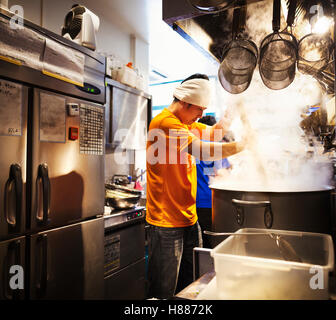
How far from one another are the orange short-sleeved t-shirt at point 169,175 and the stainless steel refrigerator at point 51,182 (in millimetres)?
475

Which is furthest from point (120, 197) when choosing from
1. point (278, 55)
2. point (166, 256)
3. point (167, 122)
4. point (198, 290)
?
point (278, 55)

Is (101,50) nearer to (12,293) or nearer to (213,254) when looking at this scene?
(12,293)

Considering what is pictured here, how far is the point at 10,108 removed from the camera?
1509 millimetres

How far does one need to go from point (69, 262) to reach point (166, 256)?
66cm

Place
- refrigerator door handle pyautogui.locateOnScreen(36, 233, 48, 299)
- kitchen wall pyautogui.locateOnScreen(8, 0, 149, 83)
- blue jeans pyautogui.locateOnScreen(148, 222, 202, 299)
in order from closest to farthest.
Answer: refrigerator door handle pyautogui.locateOnScreen(36, 233, 48, 299), blue jeans pyautogui.locateOnScreen(148, 222, 202, 299), kitchen wall pyautogui.locateOnScreen(8, 0, 149, 83)

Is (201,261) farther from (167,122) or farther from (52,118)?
(52,118)

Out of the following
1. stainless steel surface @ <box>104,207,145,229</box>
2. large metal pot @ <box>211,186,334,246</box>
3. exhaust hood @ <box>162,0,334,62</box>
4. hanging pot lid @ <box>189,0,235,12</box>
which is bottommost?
stainless steel surface @ <box>104,207,145,229</box>

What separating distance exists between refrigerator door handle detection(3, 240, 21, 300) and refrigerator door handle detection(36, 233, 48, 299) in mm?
126

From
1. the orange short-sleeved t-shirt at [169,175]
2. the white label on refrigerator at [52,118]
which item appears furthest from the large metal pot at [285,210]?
the white label on refrigerator at [52,118]

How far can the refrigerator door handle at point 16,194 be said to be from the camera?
1.48 m

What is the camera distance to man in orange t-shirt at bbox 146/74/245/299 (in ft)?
5.88

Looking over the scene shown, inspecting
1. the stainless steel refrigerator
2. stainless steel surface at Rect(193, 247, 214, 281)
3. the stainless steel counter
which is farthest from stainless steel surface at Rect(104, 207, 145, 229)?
the stainless steel counter

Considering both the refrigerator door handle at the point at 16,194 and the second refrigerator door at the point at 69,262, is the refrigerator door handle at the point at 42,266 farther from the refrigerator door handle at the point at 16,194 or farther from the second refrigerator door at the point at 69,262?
the refrigerator door handle at the point at 16,194

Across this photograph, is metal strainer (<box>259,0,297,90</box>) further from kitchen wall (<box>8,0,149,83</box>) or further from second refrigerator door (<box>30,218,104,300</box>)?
kitchen wall (<box>8,0,149,83</box>)
